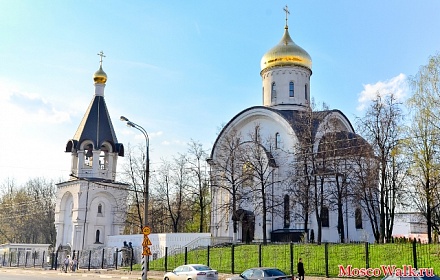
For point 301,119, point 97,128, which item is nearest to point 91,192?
point 97,128

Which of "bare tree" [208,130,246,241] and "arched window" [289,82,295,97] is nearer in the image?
"bare tree" [208,130,246,241]

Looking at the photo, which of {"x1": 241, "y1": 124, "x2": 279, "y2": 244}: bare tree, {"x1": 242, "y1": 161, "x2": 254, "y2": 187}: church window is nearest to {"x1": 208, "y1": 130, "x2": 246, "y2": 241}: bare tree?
{"x1": 242, "y1": 161, "x2": 254, "y2": 187}: church window

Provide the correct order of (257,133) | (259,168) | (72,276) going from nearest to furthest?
(72,276)
(259,168)
(257,133)

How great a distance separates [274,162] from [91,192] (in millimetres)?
15778

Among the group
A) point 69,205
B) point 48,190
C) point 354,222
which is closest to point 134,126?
point 354,222

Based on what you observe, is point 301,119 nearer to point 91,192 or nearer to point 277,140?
point 277,140

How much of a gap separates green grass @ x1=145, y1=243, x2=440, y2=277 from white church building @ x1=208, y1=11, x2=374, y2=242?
5606 millimetres

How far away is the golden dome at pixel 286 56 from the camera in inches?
1449

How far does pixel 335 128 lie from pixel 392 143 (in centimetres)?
656

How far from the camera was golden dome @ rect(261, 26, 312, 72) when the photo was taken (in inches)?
1449

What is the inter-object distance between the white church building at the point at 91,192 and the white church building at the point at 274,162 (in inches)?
381

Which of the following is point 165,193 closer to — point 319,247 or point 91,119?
point 91,119

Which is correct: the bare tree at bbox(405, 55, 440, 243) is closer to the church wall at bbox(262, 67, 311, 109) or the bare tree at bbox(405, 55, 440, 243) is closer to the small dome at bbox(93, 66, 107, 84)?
the church wall at bbox(262, 67, 311, 109)

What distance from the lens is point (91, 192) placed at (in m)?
38.6
